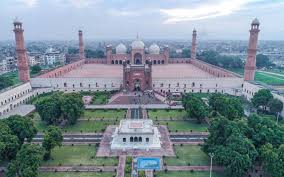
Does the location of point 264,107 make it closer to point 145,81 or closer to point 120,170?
point 145,81

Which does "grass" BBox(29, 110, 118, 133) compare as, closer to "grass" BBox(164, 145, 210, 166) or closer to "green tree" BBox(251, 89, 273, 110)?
"grass" BBox(164, 145, 210, 166)

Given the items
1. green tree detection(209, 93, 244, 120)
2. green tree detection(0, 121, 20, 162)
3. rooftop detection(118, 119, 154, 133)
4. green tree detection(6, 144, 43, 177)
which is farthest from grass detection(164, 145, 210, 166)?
green tree detection(0, 121, 20, 162)

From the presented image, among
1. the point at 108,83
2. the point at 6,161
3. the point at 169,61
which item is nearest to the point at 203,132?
the point at 6,161

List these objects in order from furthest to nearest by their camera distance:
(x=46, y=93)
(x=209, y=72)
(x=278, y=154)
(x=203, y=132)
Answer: (x=209, y=72), (x=46, y=93), (x=203, y=132), (x=278, y=154)

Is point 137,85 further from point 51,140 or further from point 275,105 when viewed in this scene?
point 51,140

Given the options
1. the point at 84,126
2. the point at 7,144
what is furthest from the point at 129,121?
the point at 7,144

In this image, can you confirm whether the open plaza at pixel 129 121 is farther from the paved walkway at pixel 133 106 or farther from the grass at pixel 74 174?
the paved walkway at pixel 133 106
